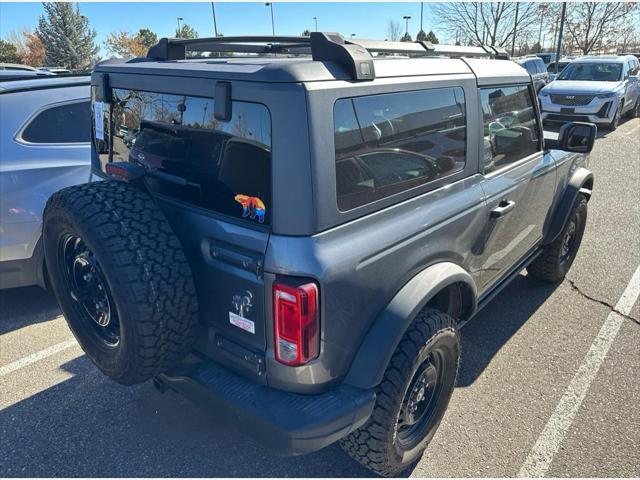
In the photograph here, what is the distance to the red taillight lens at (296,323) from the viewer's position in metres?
1.63

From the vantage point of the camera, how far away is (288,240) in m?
1.65

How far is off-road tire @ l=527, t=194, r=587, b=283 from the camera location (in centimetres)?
393

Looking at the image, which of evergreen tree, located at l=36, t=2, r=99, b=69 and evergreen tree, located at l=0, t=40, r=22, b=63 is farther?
evergreen tree, located at l=0, t=40, r=22, b=63

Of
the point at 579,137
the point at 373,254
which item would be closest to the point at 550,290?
the point at 579,137

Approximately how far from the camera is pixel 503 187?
2746 millimetres

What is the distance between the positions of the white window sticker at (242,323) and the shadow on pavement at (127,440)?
404 mm

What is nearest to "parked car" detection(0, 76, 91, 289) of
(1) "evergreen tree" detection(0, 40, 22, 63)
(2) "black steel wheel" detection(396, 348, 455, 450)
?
(2) "black steel wheel" detection(396, 348, 455, 450)

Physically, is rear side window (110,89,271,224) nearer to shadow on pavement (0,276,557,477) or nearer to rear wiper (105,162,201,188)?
rear wiper (105,162,201,188)

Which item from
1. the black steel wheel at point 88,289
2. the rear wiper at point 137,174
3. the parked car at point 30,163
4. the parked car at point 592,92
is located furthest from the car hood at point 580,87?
the black steel wheel at point 88,289

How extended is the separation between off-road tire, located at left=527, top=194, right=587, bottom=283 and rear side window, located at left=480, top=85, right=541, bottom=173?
0.99 meters

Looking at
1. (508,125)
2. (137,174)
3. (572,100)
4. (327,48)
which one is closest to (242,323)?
(137,174)

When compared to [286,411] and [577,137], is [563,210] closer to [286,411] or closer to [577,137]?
[577,137]

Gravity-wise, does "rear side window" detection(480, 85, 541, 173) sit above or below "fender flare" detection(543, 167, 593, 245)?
above

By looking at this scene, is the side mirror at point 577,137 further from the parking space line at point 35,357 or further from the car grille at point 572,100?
the car grille at point 572,100
